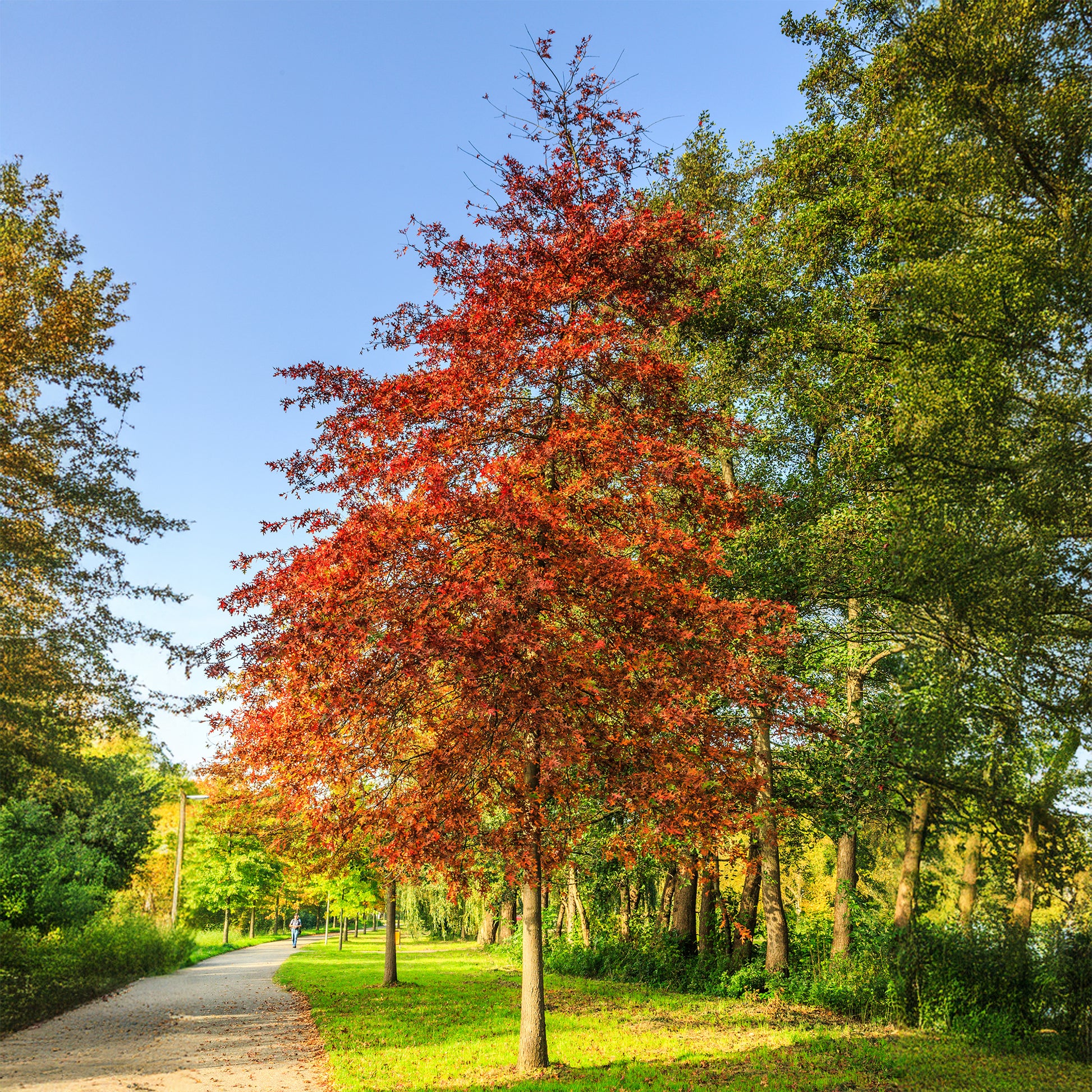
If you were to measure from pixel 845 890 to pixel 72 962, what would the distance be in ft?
53.0

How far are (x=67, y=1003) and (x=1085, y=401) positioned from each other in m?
19.7

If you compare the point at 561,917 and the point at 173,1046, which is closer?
the point at 173,1046

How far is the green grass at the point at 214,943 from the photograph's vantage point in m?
28.2

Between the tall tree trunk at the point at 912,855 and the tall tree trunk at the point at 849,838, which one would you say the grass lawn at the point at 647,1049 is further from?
the tall tree trunk at the point at 912,855

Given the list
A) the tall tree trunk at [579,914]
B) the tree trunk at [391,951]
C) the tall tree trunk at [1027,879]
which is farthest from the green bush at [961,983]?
the tree trunk at [391,951]

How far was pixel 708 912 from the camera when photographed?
60.3 feet

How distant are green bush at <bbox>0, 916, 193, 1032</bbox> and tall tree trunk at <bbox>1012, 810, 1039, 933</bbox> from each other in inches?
632

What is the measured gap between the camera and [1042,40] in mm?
7516

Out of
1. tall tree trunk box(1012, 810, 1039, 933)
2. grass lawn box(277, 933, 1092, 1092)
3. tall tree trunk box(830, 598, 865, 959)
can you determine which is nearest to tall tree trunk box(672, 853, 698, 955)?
grass lawn box(277, 933, 1092, 1092)

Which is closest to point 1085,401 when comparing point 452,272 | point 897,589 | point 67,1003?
point 897,589

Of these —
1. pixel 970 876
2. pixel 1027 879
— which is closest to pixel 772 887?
pixel 1027 879

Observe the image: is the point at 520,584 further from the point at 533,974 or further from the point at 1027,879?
the point at 1027,879

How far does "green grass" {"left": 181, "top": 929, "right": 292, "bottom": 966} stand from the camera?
92.4ft

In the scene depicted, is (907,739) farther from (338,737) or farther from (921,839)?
(338,737)
